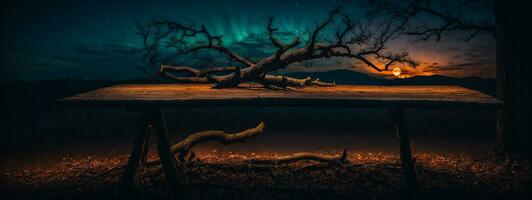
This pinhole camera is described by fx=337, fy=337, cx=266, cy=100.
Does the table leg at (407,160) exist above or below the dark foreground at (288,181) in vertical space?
above

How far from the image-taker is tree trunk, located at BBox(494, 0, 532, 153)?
Answer: 6910mm

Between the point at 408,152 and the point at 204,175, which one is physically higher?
the point at 408,152

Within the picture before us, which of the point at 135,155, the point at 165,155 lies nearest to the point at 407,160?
the point at 165,155

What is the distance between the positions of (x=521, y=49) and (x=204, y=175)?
272 inches

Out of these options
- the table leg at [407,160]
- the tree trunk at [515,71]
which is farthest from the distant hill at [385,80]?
the table leg at [407,160]

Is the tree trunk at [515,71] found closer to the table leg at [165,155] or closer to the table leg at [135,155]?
the table leg at [165,155]

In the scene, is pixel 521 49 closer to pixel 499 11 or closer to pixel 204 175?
pixel 499 11

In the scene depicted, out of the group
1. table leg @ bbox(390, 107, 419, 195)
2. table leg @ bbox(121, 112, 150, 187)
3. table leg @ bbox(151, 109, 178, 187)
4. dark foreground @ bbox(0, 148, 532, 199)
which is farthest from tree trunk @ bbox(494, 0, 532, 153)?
table leg @ bbox(121, 112, 150, 187)

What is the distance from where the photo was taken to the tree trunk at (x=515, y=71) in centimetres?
691

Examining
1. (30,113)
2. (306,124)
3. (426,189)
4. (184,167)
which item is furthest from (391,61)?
(30,113)

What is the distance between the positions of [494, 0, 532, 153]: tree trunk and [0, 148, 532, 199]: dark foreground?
59cm

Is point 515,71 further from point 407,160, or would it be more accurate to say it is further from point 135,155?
point 135,155

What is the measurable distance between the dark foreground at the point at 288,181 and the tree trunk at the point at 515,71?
0.59 meters

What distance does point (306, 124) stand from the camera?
13547 mm
